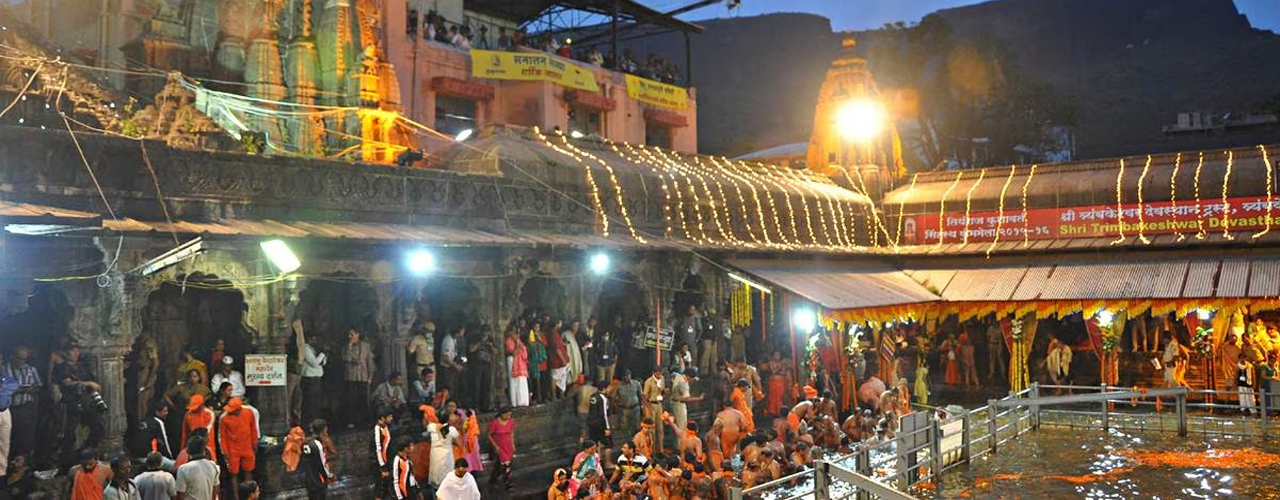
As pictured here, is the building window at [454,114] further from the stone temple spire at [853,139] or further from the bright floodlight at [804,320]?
the bright floodlight at [804,320]

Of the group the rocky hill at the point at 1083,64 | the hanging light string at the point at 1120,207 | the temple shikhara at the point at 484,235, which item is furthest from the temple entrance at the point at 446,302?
the rocky hill at the point at 1083,64

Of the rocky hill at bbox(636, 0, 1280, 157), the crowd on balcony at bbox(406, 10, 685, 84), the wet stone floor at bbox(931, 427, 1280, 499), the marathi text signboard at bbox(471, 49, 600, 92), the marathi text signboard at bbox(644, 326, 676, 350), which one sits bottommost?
the wet stone floor at bbox(931, 427, 1280, 499)

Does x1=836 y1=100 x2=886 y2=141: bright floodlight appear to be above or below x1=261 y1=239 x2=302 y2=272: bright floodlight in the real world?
above

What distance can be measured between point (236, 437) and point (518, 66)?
2050cm

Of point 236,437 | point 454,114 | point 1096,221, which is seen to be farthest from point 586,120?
point 236,437

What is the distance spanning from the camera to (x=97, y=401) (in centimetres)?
1175

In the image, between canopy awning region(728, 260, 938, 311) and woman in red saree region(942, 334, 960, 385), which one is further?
woman in red saree region(942, 334, 960, 385)

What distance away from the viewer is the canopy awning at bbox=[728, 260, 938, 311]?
64.2ft

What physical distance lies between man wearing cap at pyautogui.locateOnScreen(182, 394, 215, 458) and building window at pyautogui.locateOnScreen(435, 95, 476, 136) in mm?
17844

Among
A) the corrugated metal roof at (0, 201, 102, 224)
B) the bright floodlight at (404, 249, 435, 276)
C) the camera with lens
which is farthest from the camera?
the bright floodlight at (404, 249, 435, 276)

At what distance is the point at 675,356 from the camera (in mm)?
18844

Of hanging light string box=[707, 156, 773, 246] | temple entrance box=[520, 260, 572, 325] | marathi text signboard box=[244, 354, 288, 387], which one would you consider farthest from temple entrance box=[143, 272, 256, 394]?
hanging light string box=[707, 156, 773, 246]

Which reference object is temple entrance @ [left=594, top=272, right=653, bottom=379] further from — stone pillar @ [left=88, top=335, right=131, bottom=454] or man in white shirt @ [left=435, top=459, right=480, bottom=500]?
stone pillar @ [left=88, top=335, right=131, bottom=454]

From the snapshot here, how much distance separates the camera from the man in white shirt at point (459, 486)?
36.7ft
